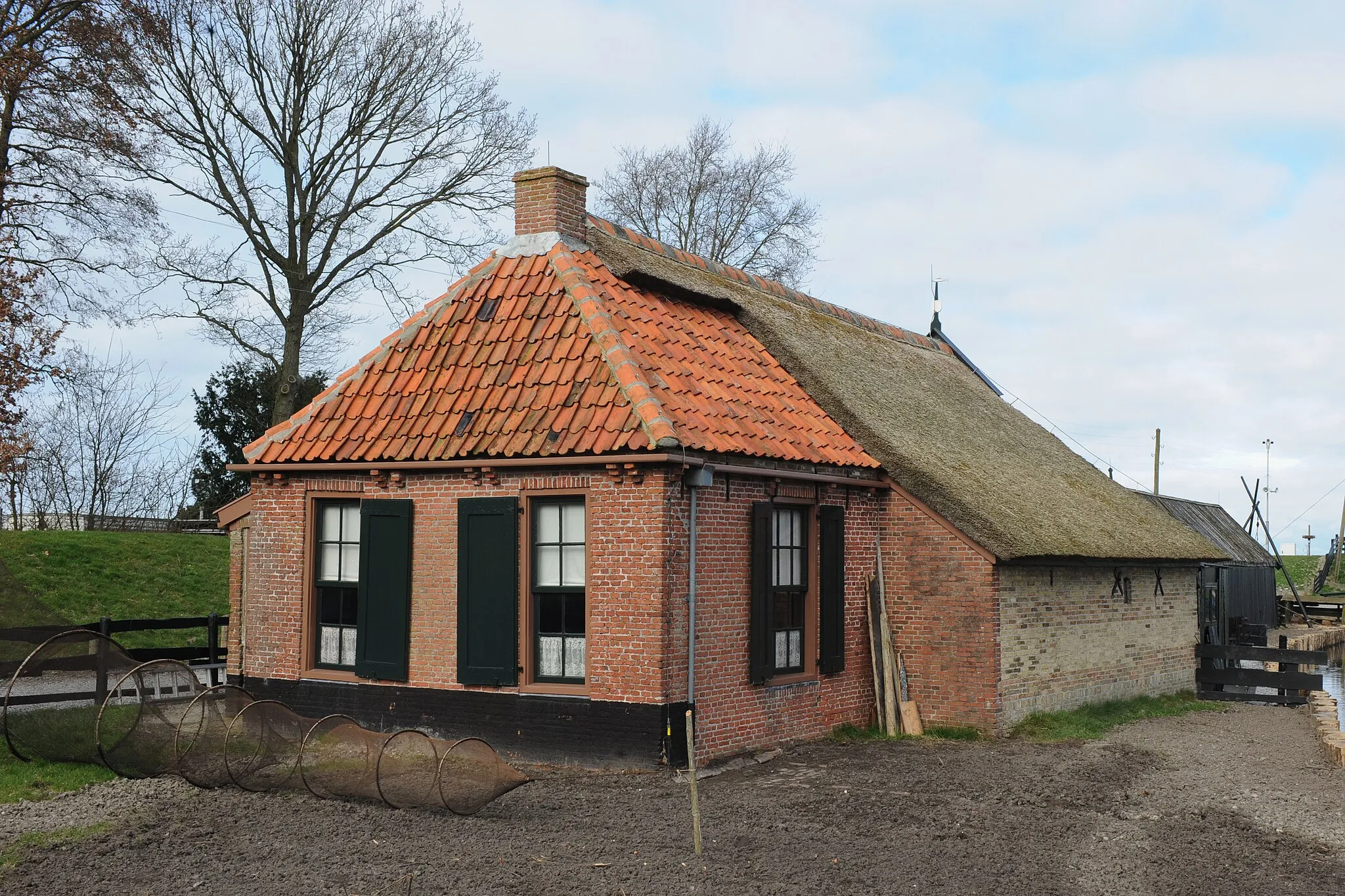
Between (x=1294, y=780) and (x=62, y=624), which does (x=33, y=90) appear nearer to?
(x=62, y=624)

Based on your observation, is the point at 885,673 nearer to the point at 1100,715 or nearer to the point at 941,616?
the point at 941,616

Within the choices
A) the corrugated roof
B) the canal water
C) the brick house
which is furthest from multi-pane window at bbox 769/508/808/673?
the corrugated roof

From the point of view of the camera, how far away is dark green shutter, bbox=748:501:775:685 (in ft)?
42.1

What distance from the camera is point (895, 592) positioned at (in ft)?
48.5

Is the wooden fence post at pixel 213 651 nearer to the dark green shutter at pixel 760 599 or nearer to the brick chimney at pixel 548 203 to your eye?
the brick chimney at pixel 548 203

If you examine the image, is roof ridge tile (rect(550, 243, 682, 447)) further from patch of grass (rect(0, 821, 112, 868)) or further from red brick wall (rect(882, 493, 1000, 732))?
patch of grass (rect(0, 821, 112, 868))

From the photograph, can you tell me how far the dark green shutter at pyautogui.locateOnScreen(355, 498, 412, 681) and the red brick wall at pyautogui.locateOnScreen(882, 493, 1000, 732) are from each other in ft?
19.0

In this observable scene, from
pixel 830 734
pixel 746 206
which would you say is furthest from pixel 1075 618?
pixel 746 206

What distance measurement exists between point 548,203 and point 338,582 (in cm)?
516

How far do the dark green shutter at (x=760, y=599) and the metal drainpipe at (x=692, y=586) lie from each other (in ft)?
3.57

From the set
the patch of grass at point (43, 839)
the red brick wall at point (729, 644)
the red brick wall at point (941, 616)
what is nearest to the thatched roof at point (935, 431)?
the red brick wall at point (941, 616)

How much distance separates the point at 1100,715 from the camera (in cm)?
1616

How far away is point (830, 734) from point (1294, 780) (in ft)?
15.7

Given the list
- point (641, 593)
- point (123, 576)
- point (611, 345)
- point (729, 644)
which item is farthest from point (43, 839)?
point (123, 576)
